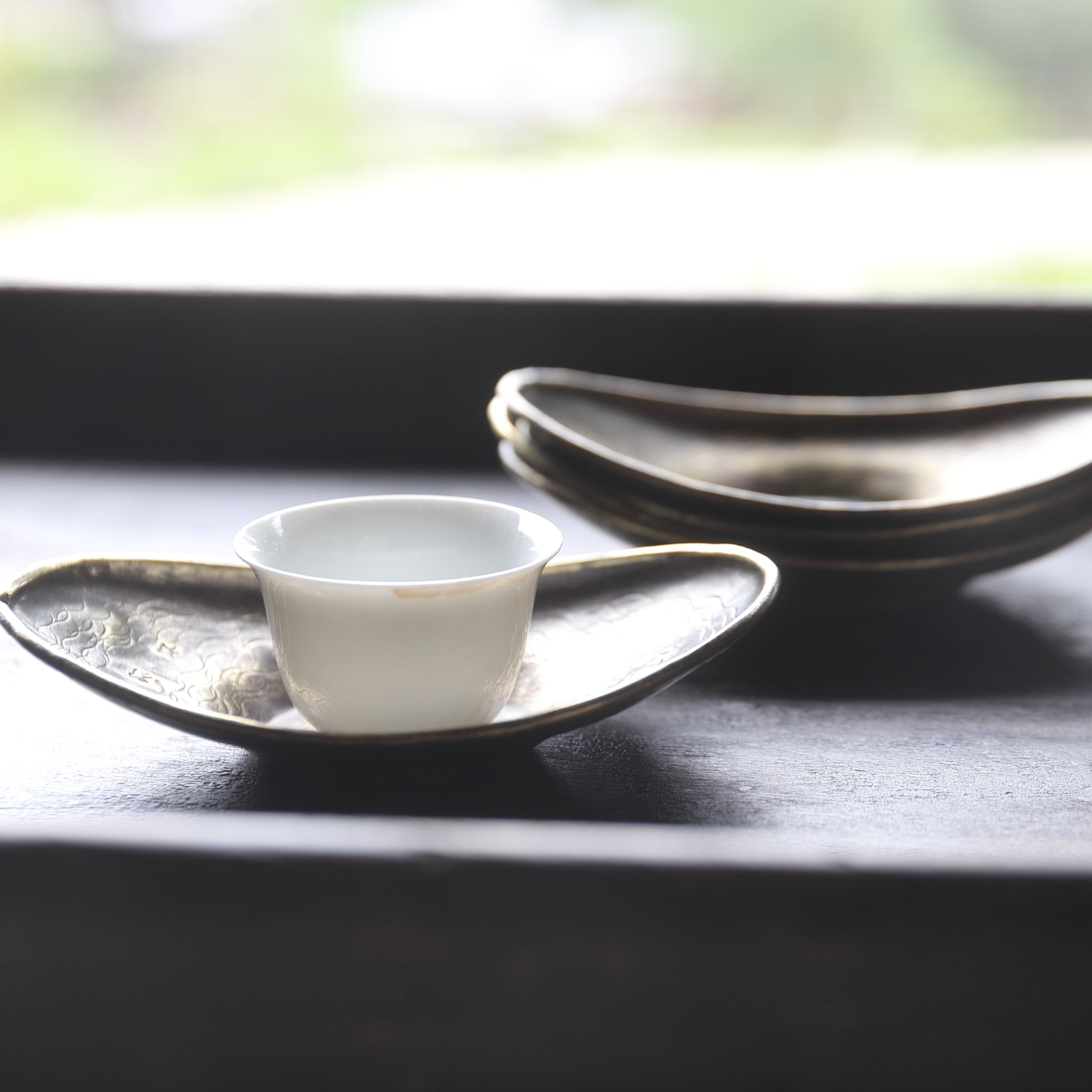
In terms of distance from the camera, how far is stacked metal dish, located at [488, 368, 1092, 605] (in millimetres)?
398

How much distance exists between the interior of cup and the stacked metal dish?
0.09 meters

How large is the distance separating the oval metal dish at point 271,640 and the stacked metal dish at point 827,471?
56 mm

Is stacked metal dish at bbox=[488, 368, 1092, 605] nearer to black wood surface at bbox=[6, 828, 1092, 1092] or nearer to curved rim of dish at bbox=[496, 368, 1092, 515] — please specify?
curved rim of dish at bbox=[496, 368, 1092, 515]

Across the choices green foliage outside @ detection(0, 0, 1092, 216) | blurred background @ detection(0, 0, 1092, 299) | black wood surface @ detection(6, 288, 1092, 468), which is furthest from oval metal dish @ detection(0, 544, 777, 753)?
green foliage outside @ detection(0, 0, 1092, 216)

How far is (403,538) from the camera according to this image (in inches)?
14.1

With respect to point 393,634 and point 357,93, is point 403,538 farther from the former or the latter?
point 357,93

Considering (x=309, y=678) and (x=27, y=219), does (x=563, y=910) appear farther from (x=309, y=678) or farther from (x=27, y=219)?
(x=27, y=219)

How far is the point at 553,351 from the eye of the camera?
735 mm

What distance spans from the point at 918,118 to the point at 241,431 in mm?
3483

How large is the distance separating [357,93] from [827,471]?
4.11m

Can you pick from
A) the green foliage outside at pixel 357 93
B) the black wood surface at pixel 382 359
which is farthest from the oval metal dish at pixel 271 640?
the green foliage outside at pixel 357 93

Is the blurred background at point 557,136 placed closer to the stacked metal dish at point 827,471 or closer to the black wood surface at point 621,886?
the stacked metal dish at point 827,471

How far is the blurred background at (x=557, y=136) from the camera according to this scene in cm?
352

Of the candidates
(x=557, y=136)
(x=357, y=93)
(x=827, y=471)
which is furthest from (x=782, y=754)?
(x=357, y=93)
